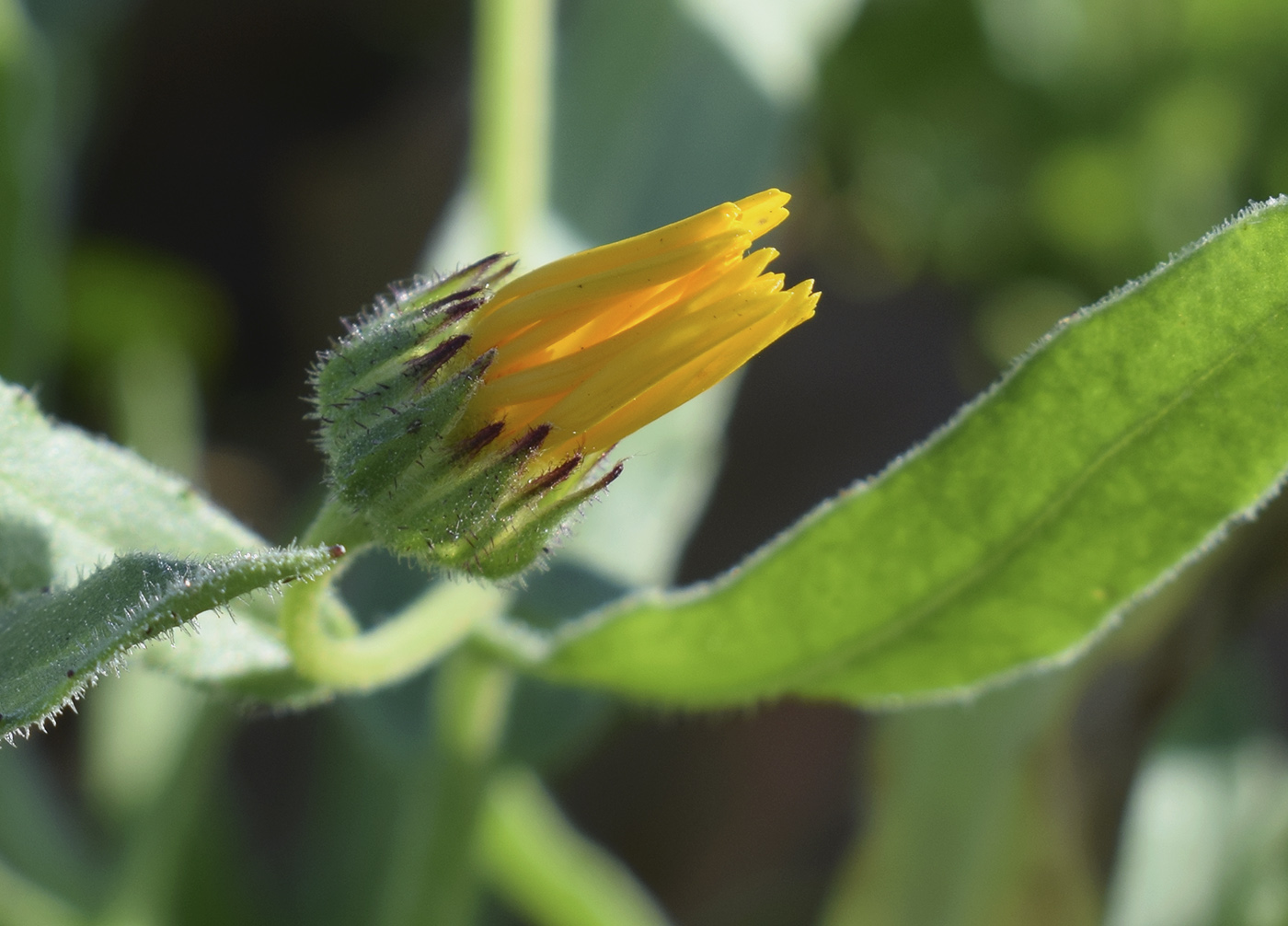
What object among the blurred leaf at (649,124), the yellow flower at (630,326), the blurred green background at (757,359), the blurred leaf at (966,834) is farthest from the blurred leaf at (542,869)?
the yellow flower at (630,326)

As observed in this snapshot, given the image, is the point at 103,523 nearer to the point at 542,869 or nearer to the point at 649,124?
the point at 542,869

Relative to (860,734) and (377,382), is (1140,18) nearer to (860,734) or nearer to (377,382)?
(860,734)

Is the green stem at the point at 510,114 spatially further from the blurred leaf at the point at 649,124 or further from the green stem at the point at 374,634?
the green stem at the point at 374,634

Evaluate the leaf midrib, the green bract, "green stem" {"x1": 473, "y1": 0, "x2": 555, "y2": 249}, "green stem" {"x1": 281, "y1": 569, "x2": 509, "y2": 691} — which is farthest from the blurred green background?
the green bract

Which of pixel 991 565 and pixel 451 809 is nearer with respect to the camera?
pixel 991 565

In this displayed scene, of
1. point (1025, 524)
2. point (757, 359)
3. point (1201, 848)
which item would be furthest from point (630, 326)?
point (757, 359)
